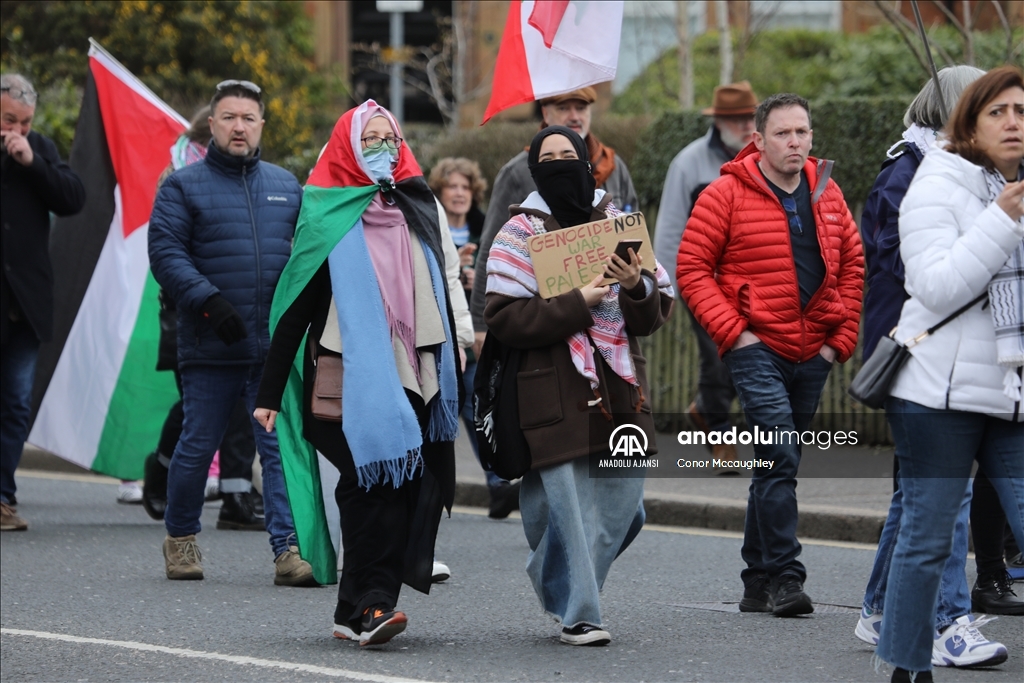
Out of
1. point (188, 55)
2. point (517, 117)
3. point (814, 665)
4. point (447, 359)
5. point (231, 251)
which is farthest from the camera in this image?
point (517, 117)

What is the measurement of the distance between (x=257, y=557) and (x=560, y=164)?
3236 mm

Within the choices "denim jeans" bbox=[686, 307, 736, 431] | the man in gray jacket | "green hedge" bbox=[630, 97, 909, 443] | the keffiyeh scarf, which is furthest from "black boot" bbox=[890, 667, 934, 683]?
"green hedge" bbox=[630, 97, 909, 443]

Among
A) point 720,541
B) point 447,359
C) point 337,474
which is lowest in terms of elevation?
point 720,541

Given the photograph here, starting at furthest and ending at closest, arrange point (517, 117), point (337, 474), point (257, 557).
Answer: point (517, 117), point (257, 557), point (337, 474)

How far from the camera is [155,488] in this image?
31.0 ft

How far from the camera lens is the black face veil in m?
5.93

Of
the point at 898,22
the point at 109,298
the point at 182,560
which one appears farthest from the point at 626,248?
the point at 898,22

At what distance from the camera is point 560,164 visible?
5.92 m

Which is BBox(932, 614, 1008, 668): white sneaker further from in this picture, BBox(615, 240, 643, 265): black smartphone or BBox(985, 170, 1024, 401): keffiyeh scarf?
BBox(615, 240, 643, 265): black smartphone

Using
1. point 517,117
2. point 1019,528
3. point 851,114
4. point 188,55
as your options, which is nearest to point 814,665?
point 1019,528

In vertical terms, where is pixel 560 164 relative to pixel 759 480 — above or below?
above

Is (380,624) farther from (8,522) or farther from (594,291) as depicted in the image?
(8,522)

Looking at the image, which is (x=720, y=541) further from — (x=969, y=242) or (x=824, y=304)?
(x=969, y=242)

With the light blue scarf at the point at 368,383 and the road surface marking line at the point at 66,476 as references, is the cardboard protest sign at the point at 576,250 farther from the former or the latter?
the road surface marking line at the point at 66,476
